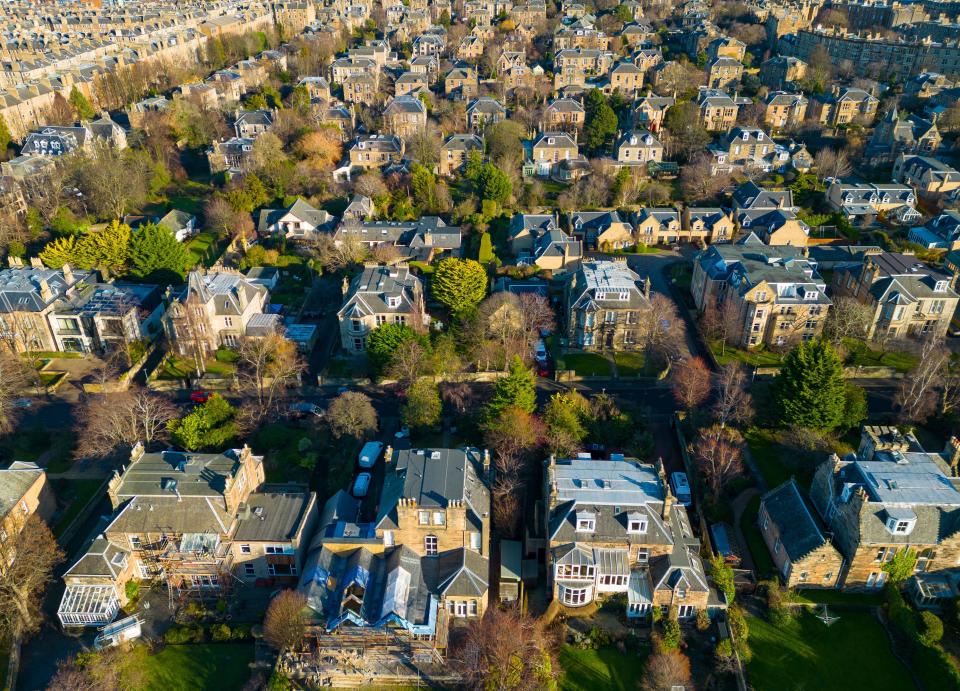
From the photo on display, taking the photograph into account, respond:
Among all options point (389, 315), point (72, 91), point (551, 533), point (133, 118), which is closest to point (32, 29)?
point (72, 91)

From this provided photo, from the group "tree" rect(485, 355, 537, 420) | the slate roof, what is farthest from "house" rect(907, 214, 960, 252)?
Answer: "tree" rect(485, 355, 537, 420)

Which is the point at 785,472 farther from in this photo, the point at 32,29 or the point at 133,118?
the point at 32,29

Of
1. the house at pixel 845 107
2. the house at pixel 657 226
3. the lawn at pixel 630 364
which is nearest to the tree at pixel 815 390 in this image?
the lawn at pixel 630 364

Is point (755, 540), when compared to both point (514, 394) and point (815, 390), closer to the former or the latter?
point (815, 390)

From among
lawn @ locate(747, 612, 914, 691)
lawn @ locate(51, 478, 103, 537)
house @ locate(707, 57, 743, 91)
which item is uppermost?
house @ locate(707, 57, 743, 91)

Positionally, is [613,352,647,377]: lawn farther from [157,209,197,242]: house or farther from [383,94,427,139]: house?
[383,94,427,139]: house
